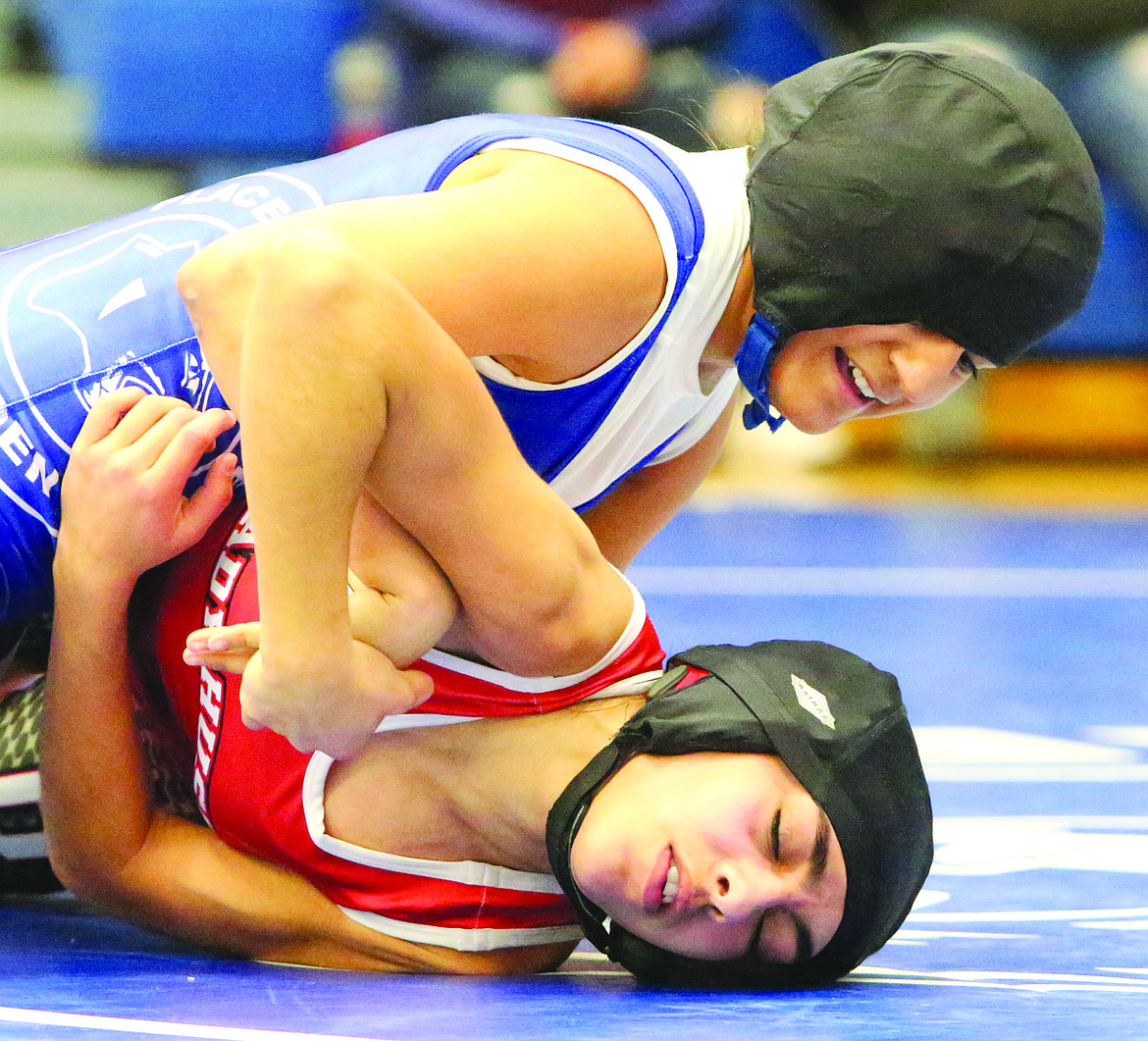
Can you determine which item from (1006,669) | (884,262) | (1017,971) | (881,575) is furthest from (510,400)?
(881,575)

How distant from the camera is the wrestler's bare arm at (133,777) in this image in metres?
2.13

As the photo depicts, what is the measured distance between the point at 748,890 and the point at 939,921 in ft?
1.77

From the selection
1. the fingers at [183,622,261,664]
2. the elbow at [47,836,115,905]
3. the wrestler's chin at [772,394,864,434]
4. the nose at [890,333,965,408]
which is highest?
the nose at [890,333,965,408]

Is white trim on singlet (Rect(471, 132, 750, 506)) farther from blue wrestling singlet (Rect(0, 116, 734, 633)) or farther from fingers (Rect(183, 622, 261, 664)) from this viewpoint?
fingers (Rect(183, 622, 261, 664))

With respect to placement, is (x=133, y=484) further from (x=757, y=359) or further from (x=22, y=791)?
(x=757, y=359)

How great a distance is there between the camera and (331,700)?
186cm

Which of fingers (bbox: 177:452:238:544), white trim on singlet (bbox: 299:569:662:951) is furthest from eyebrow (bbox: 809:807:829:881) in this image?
fingers (bbox: 177:452:238:544)

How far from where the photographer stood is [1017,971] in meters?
2.15

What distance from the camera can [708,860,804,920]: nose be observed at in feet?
6.63

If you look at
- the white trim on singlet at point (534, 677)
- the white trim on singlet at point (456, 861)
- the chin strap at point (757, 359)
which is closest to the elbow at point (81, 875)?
the white trim on singlet at point (456, 861)

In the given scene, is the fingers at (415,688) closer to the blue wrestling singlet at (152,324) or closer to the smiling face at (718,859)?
the smiling face at (718,859)

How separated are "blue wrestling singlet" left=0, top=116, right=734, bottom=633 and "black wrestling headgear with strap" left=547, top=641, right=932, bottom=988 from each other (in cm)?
39

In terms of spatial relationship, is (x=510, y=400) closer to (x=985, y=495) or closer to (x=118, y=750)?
(x=118, y=750)

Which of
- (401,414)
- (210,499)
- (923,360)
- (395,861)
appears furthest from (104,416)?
(923,360)
